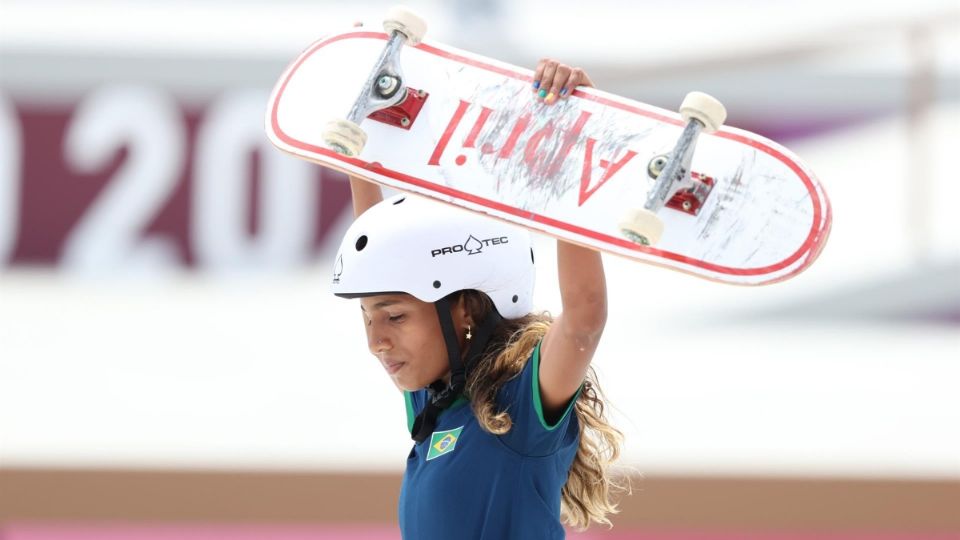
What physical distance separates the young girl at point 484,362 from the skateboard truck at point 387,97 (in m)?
0.19

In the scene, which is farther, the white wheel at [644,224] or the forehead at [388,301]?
the forehead at [388,301]

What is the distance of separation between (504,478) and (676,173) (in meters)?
0.61

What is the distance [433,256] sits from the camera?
257 cm

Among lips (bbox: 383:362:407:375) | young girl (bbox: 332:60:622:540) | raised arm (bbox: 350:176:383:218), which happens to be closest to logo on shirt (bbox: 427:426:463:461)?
young girl (bbox: 332:60:622:540)

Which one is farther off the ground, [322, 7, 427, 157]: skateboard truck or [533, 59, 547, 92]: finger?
[533, 59, 547, 92]: finger

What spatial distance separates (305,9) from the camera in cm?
784

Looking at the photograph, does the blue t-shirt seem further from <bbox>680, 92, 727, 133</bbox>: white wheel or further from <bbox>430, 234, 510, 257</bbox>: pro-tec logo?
<bbox>680, 92, 727, 133</bbox>: white wheel

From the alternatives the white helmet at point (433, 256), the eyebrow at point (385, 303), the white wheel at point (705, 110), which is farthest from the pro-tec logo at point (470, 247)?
the white wheel at point (705, 110)

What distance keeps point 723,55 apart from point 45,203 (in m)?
3.76

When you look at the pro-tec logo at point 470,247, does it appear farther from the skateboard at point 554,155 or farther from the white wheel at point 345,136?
the white wheel at point 345,136

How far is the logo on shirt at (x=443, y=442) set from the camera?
2.52 meters

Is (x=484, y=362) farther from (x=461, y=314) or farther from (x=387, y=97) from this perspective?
(x=387, y=97)

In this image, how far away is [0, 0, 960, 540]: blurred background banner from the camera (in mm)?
6609

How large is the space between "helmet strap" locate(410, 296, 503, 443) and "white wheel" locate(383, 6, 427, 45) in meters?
0.50
